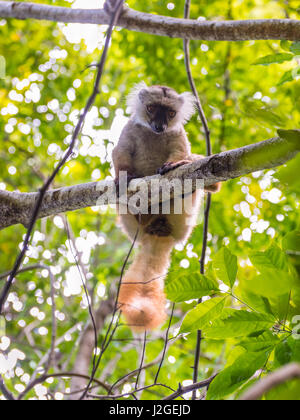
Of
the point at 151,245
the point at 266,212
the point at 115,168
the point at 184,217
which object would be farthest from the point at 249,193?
the point at 115,168

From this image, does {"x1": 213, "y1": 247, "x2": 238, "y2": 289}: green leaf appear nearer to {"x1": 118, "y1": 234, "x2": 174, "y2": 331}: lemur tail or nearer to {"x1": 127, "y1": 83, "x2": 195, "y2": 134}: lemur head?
{"x1": 118, "y1": 234, "x2": 174, "y2": 331}: lemur tail

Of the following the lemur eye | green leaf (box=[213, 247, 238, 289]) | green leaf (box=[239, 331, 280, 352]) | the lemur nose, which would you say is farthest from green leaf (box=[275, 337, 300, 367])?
the lemur eye

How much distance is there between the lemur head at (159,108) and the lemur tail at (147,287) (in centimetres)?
141

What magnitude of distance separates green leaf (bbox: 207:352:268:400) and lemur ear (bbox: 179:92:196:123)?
420cm

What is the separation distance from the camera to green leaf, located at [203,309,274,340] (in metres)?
1.83

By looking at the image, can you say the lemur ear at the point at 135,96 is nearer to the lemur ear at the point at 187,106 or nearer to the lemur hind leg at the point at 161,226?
the lemur ear at the point at 187,106

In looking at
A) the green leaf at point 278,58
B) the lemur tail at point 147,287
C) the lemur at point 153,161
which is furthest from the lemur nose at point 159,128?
the green leaf at point 278,58

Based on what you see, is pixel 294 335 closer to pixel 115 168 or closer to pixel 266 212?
pixel 115 168

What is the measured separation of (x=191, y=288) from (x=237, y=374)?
1.53ft

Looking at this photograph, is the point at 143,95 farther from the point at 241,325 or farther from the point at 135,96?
the point at 241,325

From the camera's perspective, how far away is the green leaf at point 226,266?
2039 mm

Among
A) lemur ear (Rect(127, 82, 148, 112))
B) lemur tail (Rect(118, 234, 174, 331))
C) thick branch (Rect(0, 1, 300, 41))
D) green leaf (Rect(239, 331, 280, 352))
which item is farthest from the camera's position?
lemur ear (Rect(127, 82, 148, 112))

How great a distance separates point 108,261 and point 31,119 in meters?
2.81

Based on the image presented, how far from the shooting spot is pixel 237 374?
1.71m
